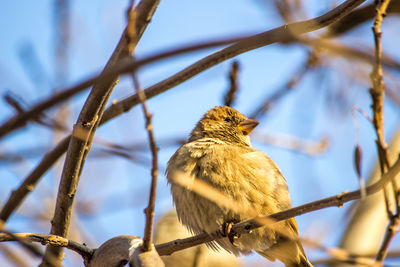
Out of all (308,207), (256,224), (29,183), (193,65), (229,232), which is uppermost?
(193,65)

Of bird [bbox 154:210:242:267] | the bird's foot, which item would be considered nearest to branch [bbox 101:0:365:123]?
the bird's foot

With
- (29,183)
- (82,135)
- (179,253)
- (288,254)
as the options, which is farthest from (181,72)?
(179,253)

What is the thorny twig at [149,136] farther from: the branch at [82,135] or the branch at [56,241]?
the branch at [56,241]

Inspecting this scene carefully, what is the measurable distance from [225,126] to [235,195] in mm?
1530

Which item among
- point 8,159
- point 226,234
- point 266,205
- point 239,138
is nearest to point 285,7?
point 239,138

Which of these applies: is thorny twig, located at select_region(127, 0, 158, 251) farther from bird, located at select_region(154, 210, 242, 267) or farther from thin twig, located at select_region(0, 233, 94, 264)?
bird, located at select_region(154, 210, 242, 267)

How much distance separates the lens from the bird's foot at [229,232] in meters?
3.94

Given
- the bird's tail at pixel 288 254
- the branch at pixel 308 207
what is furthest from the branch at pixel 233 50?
the bird's tail at pixel 288 254

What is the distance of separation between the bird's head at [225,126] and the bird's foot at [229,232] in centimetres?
120

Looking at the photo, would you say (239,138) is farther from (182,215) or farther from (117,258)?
(117,258)

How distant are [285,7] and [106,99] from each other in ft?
9.91

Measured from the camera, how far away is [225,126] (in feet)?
17.7

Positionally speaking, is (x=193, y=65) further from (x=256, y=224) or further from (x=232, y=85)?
(x=232, y=85)

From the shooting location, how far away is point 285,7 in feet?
16.5
